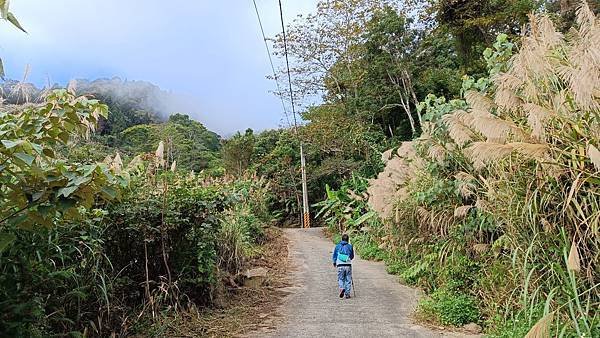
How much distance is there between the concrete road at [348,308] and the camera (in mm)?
5941

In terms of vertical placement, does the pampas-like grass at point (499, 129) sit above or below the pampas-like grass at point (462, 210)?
above

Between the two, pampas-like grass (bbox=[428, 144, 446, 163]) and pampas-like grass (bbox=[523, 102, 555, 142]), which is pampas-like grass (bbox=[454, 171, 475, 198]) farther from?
pampas-like grass (bbox=[523, 102, 555, 142])

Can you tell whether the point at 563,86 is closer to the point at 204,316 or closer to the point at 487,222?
the point at 487,222

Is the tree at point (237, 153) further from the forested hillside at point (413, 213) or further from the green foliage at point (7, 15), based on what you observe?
the green foliage at point (7, 15)

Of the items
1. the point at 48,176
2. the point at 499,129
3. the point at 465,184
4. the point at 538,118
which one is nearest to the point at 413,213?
the point at 465,184

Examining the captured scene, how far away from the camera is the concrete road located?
5941 mm

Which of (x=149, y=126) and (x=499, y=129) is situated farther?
(x=149, y=126)

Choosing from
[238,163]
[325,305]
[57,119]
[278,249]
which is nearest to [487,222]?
[325,305]

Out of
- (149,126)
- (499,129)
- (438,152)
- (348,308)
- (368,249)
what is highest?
(149,126)

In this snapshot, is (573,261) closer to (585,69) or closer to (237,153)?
(585,69)

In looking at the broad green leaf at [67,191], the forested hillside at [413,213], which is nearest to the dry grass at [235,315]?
the forested hillside at [413,213]

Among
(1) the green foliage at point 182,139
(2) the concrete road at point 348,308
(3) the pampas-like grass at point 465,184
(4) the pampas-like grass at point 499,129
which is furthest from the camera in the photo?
(1) the green foliage at point 182,139

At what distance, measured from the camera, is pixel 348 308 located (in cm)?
718

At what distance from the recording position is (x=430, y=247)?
8.15m
